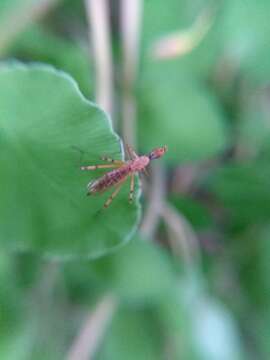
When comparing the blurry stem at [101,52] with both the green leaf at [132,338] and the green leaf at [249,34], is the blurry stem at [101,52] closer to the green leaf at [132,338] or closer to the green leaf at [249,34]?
the green leaf at [249,34]

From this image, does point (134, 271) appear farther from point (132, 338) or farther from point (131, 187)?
point (131, 187)

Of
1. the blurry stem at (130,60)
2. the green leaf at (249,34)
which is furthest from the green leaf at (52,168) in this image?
the green leaf at (249,34)

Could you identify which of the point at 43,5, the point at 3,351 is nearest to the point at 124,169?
the point at 3,351

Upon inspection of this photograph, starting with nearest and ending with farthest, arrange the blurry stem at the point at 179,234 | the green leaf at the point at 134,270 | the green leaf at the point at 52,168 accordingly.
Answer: the green leaf at the point at 52,168 → the green leaf at the point at 134,270 → the blurry stem at the point at 179,234

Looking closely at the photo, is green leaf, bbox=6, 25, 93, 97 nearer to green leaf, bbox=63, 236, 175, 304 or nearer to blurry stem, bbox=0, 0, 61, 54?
blurry stem, bbox=0, 0, 61, 54

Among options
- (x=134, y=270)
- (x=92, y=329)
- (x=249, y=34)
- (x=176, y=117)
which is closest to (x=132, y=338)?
(x=92, y=329)

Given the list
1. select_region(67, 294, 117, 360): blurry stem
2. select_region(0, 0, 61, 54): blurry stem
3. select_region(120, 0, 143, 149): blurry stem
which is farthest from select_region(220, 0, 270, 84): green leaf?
select_region(67, 294, 117, 360): blurry stem

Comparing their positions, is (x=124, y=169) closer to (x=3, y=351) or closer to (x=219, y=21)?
(x=3, y=351)
